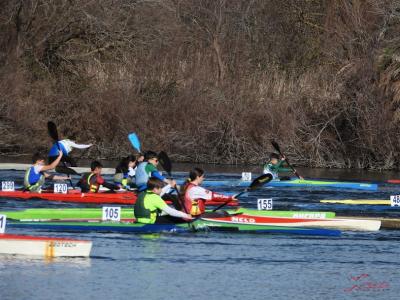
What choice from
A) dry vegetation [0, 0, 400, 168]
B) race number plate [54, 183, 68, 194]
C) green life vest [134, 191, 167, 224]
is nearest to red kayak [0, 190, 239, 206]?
race number plate [54, 183, 68, 194]

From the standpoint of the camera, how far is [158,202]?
19984mm

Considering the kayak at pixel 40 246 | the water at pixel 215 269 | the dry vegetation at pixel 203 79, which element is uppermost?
the dry vegetation at pixel 203 79

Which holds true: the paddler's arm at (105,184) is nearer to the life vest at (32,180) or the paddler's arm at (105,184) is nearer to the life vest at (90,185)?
the life vest at (90,185)

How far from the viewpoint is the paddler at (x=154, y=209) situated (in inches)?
786

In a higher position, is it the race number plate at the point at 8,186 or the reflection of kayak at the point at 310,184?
the reflection of kayak at the point at 310,184

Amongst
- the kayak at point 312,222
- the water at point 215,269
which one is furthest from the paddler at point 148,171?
the water at point 215,269

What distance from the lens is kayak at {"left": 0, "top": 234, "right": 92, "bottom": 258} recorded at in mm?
17406

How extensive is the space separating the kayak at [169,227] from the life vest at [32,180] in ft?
15.2

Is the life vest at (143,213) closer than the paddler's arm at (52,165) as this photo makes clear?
Yes

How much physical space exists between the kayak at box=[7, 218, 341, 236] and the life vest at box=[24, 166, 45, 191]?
463cm

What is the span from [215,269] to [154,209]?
307cm

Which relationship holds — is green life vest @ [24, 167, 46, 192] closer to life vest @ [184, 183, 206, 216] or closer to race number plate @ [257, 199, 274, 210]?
race number plate @ [257, 199, 274, 210]

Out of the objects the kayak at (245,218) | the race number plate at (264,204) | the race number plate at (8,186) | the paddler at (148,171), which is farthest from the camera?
the race number plate at (8,186)

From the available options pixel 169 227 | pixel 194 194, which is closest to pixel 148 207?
pixel 169 227
